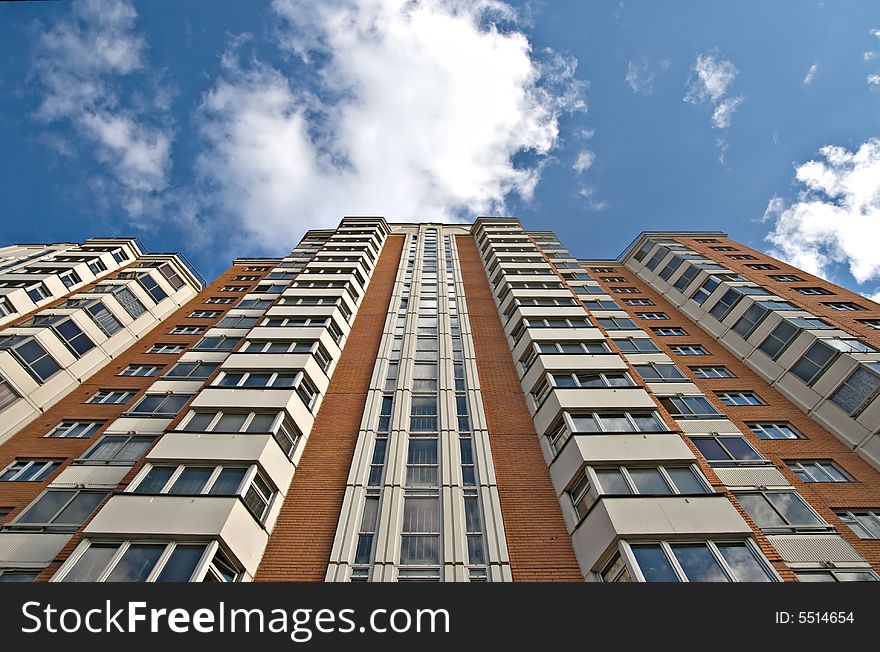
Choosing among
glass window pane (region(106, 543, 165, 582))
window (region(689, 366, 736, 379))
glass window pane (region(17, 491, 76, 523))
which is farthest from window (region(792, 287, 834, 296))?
glass window pane (region(17, 491, 76, 523))

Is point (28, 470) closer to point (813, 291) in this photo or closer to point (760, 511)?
point (760, 511)

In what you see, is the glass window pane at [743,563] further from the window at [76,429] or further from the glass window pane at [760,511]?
the window at [76,429]

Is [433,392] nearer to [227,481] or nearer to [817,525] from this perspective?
[227,481]

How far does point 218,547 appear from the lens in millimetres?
12336

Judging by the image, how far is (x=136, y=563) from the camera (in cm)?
1181

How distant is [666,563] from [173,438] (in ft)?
53.1

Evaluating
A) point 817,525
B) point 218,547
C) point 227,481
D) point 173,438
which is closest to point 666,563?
point 817,525

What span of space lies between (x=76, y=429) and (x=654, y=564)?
24.7 m

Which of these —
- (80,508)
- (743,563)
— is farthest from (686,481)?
(80,508)

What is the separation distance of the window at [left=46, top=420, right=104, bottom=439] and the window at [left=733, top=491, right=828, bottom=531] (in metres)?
28.2

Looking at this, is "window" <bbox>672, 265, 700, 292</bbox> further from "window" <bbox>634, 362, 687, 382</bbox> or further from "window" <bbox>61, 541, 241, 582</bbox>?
"window" <bbox>61, 541, 241, 582</bbox>

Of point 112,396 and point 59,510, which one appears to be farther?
point 112,396

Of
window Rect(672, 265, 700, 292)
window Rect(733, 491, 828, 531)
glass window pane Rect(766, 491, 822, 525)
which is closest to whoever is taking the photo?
window Rect(733, 491, 828, 531)

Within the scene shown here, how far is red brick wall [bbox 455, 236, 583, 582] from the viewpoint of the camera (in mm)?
13758
